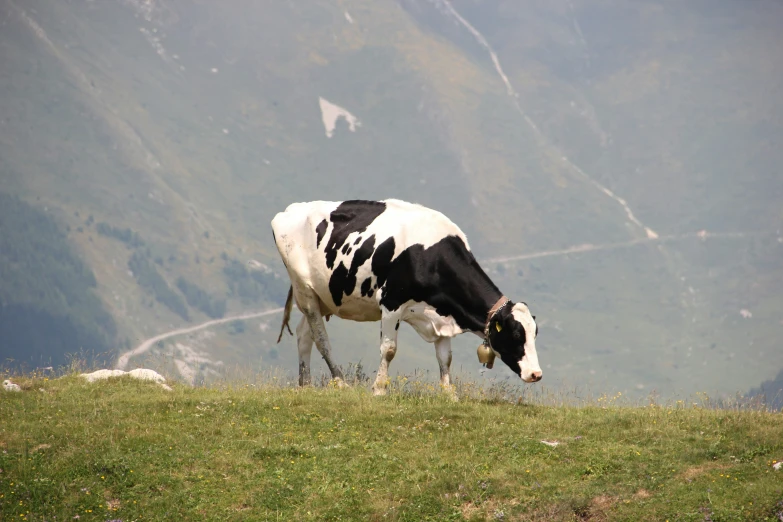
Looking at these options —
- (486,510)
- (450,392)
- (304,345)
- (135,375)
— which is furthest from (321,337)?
(486,510)

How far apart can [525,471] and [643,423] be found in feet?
10.5

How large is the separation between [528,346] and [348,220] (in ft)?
17.7

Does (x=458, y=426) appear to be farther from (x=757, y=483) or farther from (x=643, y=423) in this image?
(x=757, y=483)

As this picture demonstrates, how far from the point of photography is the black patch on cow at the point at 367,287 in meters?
24.4

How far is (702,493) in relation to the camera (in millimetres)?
17062

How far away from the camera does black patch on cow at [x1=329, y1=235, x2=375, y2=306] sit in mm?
24562

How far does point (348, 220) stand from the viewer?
84.5 feet

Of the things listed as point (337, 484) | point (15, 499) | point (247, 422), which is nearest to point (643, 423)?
point (337, 484)

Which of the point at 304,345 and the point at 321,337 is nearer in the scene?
the point at 321,337

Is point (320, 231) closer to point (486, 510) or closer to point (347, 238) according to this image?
point (347, 238)

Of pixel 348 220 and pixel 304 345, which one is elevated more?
pixel 348 220

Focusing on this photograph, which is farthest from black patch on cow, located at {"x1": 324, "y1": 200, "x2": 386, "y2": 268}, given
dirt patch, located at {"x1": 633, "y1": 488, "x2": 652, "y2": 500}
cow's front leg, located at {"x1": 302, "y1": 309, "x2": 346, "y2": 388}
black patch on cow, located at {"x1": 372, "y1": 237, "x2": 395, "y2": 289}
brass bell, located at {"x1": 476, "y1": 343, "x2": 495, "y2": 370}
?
dirt patch, located at {"x1": 633, "y1": 488, "x2": 652, "y2": 500}

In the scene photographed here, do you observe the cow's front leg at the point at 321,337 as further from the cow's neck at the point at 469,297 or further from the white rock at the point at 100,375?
the white rock at the point at 100,375

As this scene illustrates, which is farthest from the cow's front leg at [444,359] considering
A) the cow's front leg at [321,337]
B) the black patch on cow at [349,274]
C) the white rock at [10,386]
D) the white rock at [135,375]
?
the white rock at [10,386]
